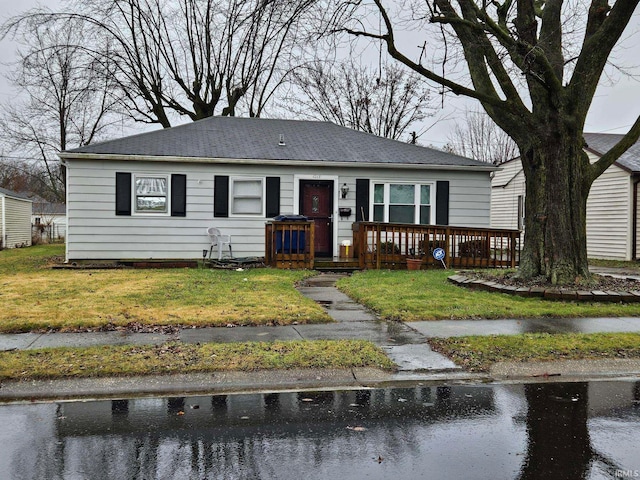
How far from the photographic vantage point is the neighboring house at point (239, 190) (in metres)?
14.7

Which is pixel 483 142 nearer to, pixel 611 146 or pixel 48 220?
pixel 611 146

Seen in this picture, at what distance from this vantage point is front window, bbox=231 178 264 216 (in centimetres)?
1545

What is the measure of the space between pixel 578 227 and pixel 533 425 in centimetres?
700

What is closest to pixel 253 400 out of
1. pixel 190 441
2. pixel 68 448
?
pixel 190 441

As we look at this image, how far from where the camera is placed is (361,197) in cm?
1584

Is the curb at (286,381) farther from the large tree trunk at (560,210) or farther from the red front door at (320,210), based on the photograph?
the red front door at (320,210)

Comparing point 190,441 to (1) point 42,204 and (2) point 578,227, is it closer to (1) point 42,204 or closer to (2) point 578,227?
(2) point 578,227

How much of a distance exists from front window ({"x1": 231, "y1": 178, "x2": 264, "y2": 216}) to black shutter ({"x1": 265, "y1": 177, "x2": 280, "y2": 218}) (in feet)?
0.71

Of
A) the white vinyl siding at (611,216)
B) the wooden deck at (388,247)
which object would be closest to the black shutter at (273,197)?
the wooden deck at (388,247)

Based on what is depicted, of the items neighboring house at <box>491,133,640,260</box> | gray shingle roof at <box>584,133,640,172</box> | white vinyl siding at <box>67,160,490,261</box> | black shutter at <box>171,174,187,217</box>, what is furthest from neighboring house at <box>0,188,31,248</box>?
gray shingle roof at <box>584,133,640,172</box>

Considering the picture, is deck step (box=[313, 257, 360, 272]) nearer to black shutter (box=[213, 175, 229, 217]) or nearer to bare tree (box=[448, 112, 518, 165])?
black shutter (box=[213, 175, 229, 217])

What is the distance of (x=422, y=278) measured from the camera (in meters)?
11.8

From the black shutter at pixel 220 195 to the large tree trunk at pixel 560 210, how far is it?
875 centimetres

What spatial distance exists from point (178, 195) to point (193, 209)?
1.93ft
